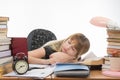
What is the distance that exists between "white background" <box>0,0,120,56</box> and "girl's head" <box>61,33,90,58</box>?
1140 millimetres

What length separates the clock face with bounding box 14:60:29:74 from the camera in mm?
1306

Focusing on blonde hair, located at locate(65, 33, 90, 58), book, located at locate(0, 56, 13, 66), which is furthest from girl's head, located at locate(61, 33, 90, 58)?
book, located at locate(0, 56, 13, 66)

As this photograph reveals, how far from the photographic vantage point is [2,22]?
1.42 meters

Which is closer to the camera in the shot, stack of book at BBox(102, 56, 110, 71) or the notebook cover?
the notebook cover

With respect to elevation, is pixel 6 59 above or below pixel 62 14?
below

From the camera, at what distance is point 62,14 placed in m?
3.18

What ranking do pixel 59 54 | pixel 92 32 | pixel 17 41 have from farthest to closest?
pixel 92 32, pixel 59 54, pixel 17 41

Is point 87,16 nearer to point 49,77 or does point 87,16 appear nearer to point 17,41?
point 17,41

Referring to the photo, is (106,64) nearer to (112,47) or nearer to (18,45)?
(112,47)

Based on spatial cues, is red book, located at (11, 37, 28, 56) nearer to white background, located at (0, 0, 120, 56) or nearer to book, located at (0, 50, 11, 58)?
book, located at (0, 50, 11, 58)

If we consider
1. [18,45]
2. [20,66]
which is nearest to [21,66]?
[20,66]

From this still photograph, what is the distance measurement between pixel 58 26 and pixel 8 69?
5.98 ft

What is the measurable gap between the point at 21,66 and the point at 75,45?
0.70m

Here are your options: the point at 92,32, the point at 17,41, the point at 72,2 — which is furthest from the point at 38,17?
the point at 17,41
